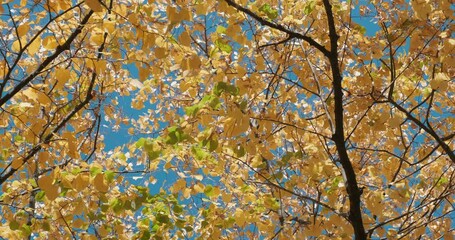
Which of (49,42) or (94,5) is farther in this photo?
(49,42)

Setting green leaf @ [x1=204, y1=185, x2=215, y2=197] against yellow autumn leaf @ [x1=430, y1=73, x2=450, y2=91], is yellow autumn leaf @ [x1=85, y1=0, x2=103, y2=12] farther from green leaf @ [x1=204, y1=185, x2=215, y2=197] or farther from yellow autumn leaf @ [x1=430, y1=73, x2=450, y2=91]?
yellow autumn leaf @ [x1=430, y1=73, x2=450, y2=91]

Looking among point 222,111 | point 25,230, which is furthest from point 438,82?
point 25,230

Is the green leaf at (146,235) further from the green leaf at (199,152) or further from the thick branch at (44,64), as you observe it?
the thick branch at (44,64)

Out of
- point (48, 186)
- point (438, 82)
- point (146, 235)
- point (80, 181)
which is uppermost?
point (438, 82)

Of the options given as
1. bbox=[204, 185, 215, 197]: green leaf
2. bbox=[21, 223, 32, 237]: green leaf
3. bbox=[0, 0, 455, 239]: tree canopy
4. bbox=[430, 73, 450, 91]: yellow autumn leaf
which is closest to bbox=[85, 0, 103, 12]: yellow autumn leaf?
bbox=[0, 0, 455, 239]: tree canopy

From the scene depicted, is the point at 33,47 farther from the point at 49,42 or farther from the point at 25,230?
the point at 25,230

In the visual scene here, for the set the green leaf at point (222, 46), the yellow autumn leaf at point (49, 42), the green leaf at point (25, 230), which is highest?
the green leaf at point (222, 46)

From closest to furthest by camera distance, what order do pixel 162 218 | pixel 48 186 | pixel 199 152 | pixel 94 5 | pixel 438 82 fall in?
pixel 94 5, pixel 48 186, pixel 438 82, pixel 199 152, pixel 162 218

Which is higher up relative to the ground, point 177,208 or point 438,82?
point 438,82

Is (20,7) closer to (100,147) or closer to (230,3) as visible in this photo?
(230,3)

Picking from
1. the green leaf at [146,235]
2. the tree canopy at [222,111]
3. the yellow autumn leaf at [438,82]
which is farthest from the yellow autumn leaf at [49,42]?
the yellow autumn leaf at [438,82]

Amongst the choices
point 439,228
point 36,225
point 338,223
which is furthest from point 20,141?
point 439,228

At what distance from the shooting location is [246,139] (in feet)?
10.00

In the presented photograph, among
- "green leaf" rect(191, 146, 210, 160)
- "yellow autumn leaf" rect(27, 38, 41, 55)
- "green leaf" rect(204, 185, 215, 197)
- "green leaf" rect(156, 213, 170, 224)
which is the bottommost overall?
"green leaf" rect(156, 213, 170, 224)
